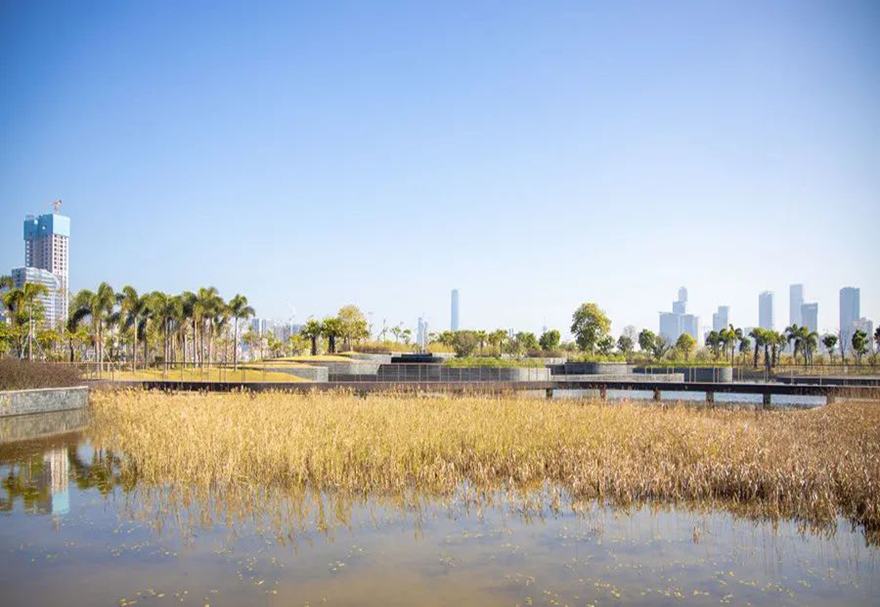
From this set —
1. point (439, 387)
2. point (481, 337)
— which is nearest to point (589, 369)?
point (439, 387)

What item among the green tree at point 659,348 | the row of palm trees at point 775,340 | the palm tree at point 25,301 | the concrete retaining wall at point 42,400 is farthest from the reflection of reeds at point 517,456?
the green tree at point 659,348

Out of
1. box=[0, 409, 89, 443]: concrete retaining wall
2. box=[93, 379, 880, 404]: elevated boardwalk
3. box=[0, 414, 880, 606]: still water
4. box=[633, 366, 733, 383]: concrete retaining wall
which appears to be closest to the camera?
box=[0, 414, 880, 606]: still water

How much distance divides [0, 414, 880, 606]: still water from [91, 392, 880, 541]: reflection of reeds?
2.33ft

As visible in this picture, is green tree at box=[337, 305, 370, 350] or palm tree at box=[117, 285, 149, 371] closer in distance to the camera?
palm tree at box=[117, 285, 149, 371]

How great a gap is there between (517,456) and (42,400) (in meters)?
16.2

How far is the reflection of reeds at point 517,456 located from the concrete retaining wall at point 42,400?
540 cm

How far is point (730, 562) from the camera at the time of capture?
7.88 meters

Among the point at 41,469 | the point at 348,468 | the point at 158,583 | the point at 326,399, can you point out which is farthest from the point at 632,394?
the point at 158,583

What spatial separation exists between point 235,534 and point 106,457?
6654 millimetres

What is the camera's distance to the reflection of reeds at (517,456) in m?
10.5

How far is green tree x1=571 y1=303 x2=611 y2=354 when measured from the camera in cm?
6197

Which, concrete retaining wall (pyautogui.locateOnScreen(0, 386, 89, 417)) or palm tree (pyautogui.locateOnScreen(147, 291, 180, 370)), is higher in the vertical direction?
palm tree (pyautogui.locateOnScreen(147, 291, 180, 370))

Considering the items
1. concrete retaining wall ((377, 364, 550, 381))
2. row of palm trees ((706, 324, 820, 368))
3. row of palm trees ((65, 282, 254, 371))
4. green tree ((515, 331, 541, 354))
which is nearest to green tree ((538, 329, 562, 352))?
green tree ((515, 331, 541, 354))

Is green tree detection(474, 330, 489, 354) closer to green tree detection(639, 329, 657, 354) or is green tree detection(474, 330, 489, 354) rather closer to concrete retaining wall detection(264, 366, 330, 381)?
green tree detection(639, 329, 657, 354)
